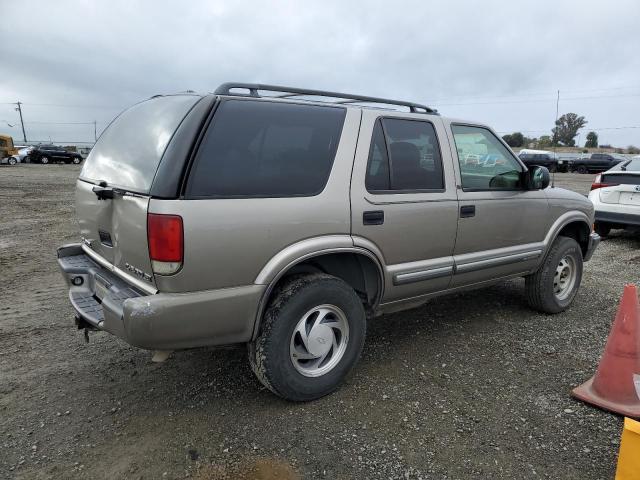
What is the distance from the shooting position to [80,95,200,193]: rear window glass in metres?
2.67

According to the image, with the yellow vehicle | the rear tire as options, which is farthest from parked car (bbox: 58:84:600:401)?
the yellow vehicle

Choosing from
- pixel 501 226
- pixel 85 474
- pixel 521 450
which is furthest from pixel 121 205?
pixel 501 226

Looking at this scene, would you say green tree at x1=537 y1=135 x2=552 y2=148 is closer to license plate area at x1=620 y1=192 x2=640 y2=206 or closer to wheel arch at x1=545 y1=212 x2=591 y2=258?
license plate area at x1=620 y1=192 x2=640 y2=206

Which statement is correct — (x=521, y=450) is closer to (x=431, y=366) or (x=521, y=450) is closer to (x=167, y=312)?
(x=431, y=366)

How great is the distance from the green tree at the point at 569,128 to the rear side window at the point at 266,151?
8139 cm

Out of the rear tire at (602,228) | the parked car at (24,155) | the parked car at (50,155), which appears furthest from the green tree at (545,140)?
the rear tire at (602,228)

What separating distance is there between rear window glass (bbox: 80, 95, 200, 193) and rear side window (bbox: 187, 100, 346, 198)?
255 mm

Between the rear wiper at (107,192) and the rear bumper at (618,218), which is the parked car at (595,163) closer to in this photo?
the rear bumper at (618,218)

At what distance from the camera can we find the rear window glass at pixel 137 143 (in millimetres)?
2674

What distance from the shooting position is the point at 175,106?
2854mm

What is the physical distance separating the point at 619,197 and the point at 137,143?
8048 millimetres

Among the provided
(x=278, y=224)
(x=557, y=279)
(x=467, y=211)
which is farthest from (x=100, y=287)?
(x=557, y=279)

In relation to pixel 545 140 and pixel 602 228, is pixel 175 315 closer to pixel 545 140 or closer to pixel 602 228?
pixel 602 228

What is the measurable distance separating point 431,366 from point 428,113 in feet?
6.53
